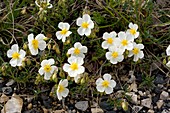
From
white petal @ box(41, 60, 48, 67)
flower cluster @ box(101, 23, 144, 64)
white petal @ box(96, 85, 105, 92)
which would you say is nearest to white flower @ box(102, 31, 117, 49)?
flower cluster @ box(101, 23, 144, 64)

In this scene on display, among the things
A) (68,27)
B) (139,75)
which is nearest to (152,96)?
(139,75)

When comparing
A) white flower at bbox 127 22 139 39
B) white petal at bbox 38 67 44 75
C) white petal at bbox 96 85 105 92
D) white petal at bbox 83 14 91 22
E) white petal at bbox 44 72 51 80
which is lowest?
white petal at bbox 96 85 105 92

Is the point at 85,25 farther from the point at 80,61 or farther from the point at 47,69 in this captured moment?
the point at 47,69

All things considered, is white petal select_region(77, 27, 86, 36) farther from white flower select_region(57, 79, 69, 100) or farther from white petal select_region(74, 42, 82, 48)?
white flower select_region(57, 79, 69, 100)

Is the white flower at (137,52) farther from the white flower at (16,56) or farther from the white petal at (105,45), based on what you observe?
the white flower at (16,56)

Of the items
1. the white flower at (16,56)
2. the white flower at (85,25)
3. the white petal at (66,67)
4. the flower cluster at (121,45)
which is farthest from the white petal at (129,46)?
the white flower at (16,56)

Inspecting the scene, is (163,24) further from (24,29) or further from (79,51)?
(24,29)
